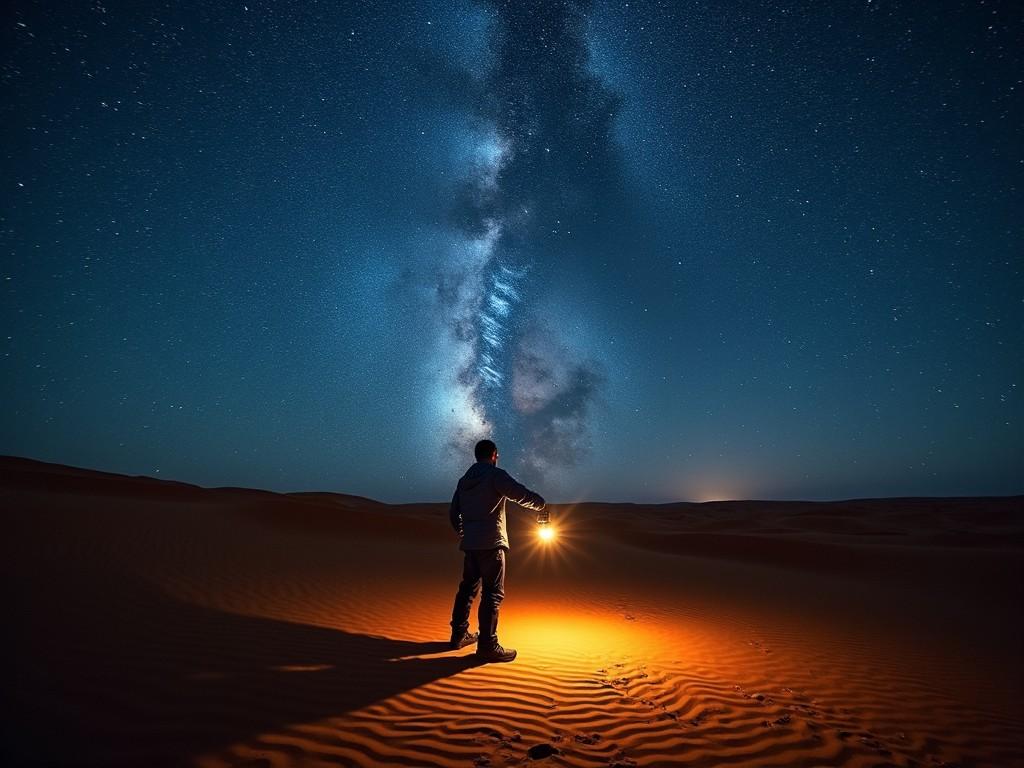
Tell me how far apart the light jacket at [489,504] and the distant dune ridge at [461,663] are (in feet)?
5.11

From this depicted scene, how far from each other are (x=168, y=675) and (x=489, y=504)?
3.91 metres

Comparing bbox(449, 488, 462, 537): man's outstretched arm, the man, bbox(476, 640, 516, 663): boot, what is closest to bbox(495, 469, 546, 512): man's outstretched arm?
the man

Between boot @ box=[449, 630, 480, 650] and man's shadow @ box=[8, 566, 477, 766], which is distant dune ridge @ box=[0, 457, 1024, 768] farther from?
boot @ box=[449, 630, 480, 650]

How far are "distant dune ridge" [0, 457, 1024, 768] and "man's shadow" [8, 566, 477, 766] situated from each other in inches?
1.2

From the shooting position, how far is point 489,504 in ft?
20.0

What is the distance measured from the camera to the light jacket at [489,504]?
19.9 feet

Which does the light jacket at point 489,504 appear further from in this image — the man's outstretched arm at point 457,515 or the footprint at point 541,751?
the footprint at point 541,751

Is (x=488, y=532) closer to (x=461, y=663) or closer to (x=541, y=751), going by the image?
Answer: (x=461, y=663)

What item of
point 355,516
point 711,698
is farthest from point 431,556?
point 711,698

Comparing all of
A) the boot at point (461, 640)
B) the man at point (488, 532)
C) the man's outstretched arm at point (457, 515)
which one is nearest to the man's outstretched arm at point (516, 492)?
the man at point (488, 532)

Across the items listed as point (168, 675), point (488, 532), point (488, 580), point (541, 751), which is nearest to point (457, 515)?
point (488, 532)

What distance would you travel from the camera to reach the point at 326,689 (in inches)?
199

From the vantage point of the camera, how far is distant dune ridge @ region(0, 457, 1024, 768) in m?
4.11

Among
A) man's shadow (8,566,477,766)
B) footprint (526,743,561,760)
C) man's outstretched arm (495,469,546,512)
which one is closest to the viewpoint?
man's shadow (8,566,477,766)
